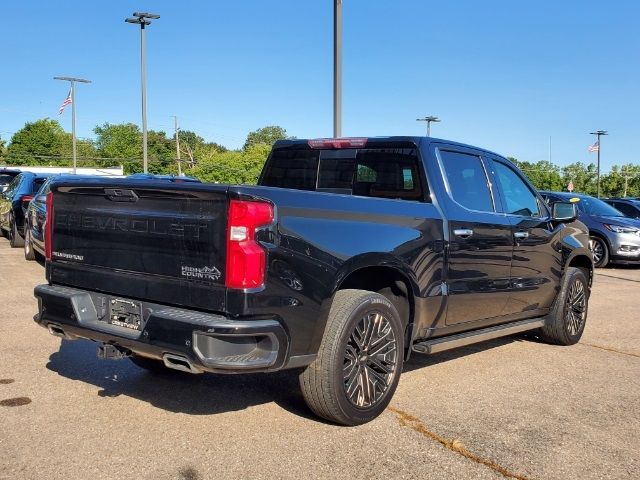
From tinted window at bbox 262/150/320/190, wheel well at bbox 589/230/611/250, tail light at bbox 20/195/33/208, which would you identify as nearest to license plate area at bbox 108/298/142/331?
tinted window at bbox 262/150/320/190

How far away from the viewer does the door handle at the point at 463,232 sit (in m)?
4.93

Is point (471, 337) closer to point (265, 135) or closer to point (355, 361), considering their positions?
point (355, 361)

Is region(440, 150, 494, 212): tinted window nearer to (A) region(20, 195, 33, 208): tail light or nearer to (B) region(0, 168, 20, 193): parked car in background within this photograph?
(A) region(20, 195, 33, 208): tail light

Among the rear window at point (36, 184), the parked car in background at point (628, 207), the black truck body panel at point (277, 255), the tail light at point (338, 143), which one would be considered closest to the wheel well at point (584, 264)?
the black truck body panel at point (277, 255)

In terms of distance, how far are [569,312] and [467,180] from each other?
88.3 inches

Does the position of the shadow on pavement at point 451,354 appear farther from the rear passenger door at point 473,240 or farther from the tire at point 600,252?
the tire at point 600,252

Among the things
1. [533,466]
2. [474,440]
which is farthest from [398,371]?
[533,466]

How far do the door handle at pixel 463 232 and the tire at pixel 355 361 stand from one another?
2.94ft

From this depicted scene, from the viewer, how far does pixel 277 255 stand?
3551 millimetres

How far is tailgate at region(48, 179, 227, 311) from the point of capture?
3543mm

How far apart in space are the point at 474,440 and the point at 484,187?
2.32m

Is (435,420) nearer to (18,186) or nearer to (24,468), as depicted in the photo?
(24,468)

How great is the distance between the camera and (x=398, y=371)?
4.44 m

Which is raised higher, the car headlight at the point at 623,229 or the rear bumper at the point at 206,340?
the car headlight at the point at 623,229
